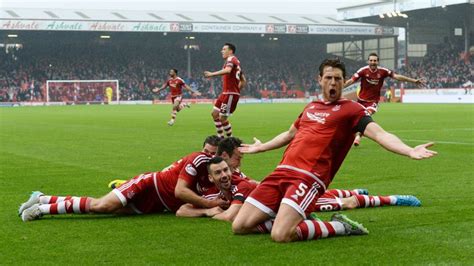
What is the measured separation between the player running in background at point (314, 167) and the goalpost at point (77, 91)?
209 feet

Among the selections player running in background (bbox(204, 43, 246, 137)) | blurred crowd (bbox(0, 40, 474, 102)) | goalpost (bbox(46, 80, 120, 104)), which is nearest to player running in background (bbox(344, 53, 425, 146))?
player running in background (bbox(204, 43, 246, 137))

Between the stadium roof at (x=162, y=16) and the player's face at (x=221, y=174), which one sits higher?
the stadium roof at (x=162, y=16)

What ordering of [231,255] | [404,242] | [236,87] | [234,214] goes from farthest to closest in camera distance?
[236,87]
[234,214]
[404,242]
[231,255]

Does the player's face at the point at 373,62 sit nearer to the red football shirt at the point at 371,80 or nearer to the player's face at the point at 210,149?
the red football shirt at the point at 371,80

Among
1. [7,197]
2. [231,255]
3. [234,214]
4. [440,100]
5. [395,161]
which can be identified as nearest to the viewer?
[231,255]

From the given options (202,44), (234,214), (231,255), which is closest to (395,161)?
(234,214)

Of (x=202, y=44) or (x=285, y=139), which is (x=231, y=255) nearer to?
(x=285, y=139)

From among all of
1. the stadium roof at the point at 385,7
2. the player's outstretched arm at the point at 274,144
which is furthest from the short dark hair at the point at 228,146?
the stadium roof at the point at 385,7

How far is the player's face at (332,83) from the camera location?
7.31 metres

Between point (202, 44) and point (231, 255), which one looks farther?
point (202, 44)

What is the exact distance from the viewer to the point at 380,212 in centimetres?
848

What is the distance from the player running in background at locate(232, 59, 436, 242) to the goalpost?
63.6 m

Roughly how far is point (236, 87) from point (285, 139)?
42.7 ft

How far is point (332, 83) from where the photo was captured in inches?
289
